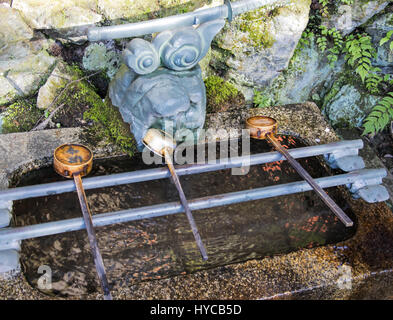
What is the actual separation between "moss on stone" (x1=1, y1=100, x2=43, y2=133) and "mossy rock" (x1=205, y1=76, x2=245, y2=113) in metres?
1.61

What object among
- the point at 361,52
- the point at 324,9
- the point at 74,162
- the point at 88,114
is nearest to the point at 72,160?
the point at 74,162

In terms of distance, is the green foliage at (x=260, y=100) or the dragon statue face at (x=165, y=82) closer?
the dragon statue face at (x=165, y=82)

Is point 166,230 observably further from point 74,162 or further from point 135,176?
point 74,162

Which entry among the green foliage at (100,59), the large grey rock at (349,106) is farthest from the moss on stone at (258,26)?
the green foliage at (100,59)

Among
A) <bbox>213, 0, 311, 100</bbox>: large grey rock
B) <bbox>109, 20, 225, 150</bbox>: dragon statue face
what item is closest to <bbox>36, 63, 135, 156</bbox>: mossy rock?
<bbox>109, 20, 225, 150</bbox>: dragon statue face

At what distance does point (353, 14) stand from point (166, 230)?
2.98 m

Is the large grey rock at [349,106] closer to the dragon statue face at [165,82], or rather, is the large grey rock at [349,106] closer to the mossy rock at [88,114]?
the dragon statue face at [165,82]

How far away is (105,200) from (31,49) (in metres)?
1.74

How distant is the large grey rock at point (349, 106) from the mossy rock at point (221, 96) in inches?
42.2

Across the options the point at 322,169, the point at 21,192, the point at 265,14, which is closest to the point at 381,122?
the point at 322,169

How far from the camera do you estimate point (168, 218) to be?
9.78 feet

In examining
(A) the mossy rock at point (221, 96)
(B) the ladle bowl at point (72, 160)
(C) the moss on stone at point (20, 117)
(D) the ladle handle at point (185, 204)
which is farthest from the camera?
(A) the mossy rock at point (221, 96)

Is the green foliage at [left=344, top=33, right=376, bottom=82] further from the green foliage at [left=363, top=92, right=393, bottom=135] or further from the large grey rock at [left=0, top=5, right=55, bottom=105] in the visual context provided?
the large grey rock at [left=0, top=5, right=55, bottom=105]

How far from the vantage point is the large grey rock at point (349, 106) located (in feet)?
14.3
